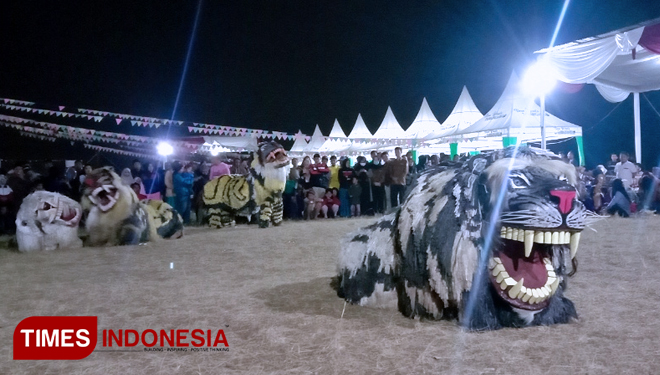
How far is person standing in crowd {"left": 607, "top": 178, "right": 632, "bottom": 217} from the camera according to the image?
9352 millimetres

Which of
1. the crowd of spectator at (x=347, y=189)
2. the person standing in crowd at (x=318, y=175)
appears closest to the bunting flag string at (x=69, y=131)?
the crowd of spectator at (x=347, y=189)

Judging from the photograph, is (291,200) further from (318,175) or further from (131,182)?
(131,182)

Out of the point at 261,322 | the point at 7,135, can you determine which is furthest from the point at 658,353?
the point at 7,135

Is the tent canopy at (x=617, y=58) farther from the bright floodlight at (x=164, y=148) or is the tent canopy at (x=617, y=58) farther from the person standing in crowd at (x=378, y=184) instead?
the bright floodlight at (x=164, y=148)

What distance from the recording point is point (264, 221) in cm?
909

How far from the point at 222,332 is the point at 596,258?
3.88 m

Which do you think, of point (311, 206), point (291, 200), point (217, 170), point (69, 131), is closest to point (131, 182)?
point (217, 170)

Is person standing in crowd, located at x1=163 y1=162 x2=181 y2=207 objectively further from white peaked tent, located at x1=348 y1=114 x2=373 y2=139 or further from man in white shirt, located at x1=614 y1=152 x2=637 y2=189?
white peaked tent, located at x1=348 y1=114 x2=373 y2=139

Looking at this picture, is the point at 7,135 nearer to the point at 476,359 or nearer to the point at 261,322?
the point at 261,322

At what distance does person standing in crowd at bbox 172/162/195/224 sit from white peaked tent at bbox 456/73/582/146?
7858mm

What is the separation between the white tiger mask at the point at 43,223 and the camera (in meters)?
6.70

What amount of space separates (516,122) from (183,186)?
8.29 metres

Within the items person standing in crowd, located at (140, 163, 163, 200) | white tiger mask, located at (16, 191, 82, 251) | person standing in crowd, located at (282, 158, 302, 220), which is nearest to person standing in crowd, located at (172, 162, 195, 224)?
person standing in crowd, located at (140, 163, 163, 200)

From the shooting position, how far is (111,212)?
22.5 ft
